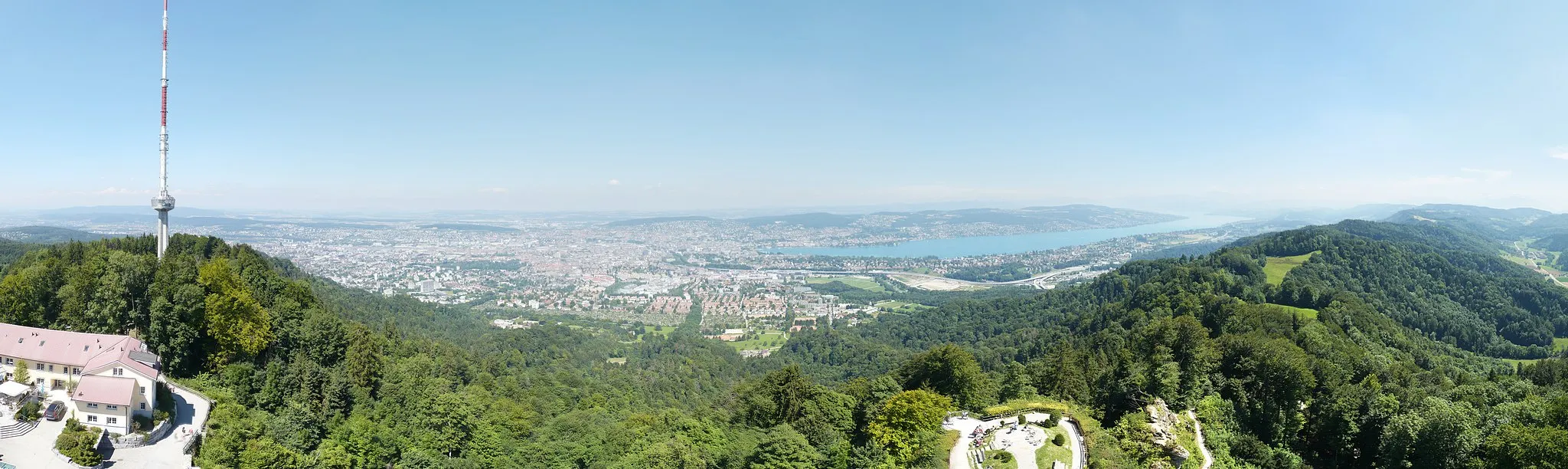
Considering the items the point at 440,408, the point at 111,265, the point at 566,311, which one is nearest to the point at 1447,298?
the point at 440,408

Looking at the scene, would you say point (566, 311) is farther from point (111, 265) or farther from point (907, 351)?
point (111, 265)

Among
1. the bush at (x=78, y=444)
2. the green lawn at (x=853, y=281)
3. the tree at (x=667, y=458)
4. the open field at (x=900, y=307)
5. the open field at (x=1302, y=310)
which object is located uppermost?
the open field at (x=1302, y=310)

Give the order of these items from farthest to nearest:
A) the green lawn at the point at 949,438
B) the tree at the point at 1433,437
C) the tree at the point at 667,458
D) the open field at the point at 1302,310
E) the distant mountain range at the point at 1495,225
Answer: the distant mountain range at the point at 1495,225, the open field at the point at 1302,310, the tree at the point at 667,458, the green lawn at the point at 949,438, the tree at the point at 1433,437

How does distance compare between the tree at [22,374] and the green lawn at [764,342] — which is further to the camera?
the green lawn at [764,342]

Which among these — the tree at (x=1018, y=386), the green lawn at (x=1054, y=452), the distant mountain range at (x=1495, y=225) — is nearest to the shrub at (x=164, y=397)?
the green lawn at (x=1054, y=452)

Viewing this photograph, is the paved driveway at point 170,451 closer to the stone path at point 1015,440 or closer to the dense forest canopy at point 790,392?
the dense forest canopy at point 790,392

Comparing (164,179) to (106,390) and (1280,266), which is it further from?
(1280,266)

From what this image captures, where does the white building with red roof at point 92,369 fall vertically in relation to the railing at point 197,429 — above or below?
above
